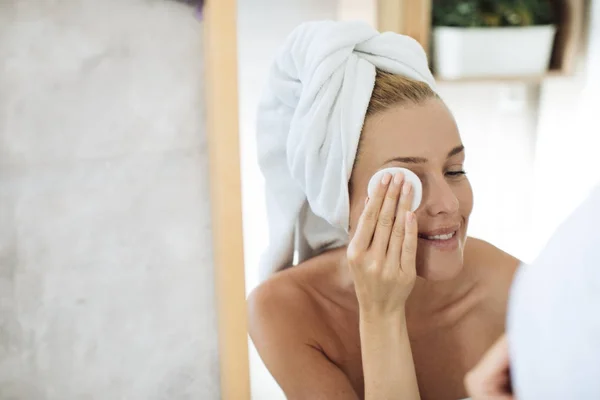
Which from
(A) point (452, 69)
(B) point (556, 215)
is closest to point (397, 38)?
(A) point (452, 69)

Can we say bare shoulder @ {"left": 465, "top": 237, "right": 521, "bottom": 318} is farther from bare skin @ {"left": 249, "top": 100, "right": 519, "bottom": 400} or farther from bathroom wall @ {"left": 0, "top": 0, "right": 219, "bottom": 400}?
bathroom wall @ {"left": 0, "top": 0, "right": 219, "bottom": 400}

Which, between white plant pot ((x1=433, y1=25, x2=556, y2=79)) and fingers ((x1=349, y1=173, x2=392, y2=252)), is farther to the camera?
white plant pot ((x1=433, y1=25, x2=556, y2=79))

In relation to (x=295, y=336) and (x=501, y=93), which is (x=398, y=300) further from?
(x=501, y=93)

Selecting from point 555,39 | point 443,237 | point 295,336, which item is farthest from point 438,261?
point 555,39

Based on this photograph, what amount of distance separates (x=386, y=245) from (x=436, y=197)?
83 mm

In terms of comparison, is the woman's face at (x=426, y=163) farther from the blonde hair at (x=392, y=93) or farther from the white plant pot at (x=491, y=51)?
the white plant pot at (x=491, y=51)

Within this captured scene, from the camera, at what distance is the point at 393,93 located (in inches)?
23.7

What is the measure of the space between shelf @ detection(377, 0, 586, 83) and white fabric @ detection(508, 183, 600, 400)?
48cm

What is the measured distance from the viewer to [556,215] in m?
0.64

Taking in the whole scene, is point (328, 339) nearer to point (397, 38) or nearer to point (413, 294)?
point (413, 294)

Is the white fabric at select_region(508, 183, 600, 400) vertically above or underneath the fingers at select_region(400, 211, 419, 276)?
above

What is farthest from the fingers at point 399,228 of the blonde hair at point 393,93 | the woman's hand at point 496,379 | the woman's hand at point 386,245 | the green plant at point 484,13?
the green plant at point 484,13

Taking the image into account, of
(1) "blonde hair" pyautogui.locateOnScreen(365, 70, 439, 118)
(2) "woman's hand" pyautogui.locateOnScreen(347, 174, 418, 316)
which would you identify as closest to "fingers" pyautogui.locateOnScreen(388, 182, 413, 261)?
(2) "woman's hand" pyautogui.locateOnScreen(347, 174, 418, 316)

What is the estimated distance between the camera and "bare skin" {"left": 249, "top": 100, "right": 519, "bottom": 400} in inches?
23.0
